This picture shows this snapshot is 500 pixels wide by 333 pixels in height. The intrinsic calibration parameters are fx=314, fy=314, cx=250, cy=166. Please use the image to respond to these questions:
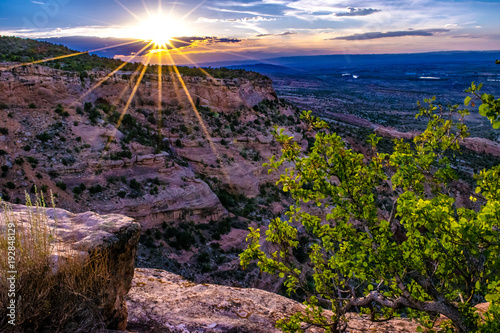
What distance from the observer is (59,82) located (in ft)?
70.9

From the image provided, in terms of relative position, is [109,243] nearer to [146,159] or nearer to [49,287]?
[49,287]

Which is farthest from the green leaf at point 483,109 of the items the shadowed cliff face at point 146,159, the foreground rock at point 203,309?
the shadowed cliff face at point 146,159

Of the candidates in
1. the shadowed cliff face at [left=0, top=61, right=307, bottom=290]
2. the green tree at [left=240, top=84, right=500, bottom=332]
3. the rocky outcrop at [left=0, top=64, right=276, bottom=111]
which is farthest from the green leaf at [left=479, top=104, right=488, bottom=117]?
the rocky outcrop at [left=0, top=64, right=276, bottom=111]

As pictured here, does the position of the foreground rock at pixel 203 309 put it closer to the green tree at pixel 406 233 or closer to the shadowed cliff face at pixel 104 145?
the green tree at pixel 406 233

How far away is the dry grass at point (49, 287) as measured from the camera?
3488mm

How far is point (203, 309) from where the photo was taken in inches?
256

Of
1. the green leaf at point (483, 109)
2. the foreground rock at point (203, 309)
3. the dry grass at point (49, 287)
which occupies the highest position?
the green leaf at point (483, 109)

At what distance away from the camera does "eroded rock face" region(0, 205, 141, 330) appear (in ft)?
14.6

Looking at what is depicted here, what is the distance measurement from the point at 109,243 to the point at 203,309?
2.84 m

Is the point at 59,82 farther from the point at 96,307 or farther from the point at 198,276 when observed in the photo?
the point at 96,307

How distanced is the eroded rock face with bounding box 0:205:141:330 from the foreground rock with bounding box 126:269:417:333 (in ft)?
3.14

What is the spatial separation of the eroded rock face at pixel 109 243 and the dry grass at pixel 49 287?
7.0 inches

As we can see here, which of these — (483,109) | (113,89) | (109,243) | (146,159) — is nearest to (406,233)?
(483,109)

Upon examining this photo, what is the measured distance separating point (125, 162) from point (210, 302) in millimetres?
14093
